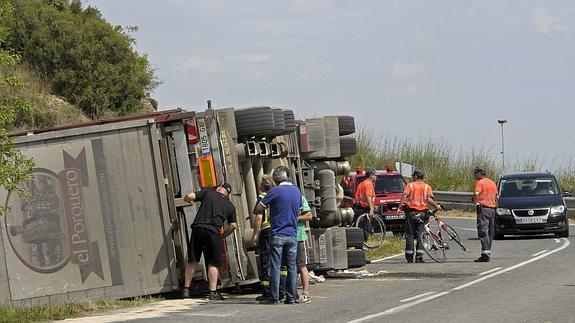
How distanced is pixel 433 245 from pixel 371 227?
4153 millimetres

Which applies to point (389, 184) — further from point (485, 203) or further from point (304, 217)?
point (304, 217)

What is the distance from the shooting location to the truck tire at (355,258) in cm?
2042

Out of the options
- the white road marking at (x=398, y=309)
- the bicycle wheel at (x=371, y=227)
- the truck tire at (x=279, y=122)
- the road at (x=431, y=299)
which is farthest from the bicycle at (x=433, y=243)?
the white road marking at (x=398, y=309)

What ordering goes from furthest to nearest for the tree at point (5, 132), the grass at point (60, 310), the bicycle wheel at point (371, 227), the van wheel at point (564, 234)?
1. the van wheel at point (564, 234)
2. the bicycle wheel at point (371, 227)
3. the grass at point (60, 310)
4. the tree at point (5, 132)

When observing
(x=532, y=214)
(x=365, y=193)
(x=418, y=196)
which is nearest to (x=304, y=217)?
(x=418, y=196)

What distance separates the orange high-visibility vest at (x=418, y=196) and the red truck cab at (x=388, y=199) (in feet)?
23.7

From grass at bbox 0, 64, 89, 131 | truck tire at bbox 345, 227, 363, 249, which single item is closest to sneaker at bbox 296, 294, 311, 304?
truck tire at bbox 345, 227, 363, 249

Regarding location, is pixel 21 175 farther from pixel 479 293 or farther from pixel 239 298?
pixel 479 293

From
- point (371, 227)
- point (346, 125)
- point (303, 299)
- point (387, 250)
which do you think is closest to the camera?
point (303, 299)

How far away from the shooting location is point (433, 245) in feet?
78.1

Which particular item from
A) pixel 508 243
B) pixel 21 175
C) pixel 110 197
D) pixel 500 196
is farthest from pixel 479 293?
pixel 500 196

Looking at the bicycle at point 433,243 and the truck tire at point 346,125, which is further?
the bicycle at point 433,243

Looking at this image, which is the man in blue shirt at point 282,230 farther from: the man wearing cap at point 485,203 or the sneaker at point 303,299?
the man wearing cap at point 485,203

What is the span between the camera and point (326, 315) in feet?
47.1
